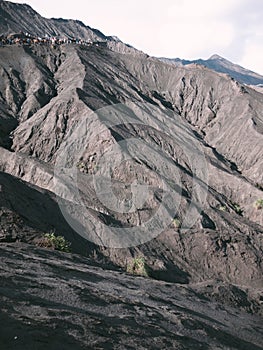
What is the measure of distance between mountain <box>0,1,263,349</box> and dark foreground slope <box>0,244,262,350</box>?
0.17 ft

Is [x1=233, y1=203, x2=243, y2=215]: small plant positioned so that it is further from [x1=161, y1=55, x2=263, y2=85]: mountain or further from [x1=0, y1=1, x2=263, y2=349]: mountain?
[x1=161, y1=55, x2=263, y2=85]: mountain

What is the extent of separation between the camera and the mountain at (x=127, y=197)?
9.81 m

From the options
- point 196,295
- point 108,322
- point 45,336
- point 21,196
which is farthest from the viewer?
point 21,196

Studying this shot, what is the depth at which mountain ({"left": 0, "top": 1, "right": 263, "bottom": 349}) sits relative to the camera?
32.2 ft

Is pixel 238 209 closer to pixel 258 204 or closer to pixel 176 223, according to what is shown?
pixel 258 204

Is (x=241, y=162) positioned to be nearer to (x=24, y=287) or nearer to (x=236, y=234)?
(x=236, y=234)

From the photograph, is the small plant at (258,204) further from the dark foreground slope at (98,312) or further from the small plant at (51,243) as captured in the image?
the small plant at (51,243)

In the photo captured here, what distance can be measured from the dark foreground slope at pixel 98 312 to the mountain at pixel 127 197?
0.05 metres

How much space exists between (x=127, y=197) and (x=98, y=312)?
2291 cm

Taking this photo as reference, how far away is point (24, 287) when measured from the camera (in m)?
9.05

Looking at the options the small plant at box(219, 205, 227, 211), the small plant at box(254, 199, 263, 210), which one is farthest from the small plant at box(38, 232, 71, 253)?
the small plant at box(254, 199, 263, 210)

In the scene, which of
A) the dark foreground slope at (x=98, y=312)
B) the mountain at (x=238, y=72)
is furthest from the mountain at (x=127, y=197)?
the mountain at (x=238, y=72)

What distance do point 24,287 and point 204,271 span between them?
67.3 feet

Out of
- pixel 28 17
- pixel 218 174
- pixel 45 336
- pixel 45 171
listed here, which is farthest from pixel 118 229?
pixel 28 17
